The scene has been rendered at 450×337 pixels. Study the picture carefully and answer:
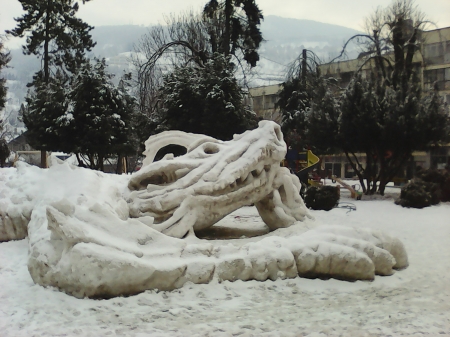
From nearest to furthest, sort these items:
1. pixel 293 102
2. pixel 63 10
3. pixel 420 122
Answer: pixel 63 10 → pixel 420 122 → pixel 293 102

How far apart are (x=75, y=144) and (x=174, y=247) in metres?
8.21

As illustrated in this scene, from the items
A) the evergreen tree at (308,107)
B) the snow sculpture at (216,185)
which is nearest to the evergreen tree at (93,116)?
the evergreen tree at (308,107)

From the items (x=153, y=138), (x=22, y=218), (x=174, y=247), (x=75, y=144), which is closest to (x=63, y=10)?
(x=153, y=138)

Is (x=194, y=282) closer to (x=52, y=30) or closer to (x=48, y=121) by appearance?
(x=52, y=30)

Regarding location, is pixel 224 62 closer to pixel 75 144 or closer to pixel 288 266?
pixel 75 144

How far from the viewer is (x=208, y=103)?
11047mm

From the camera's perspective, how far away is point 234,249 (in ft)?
12.2

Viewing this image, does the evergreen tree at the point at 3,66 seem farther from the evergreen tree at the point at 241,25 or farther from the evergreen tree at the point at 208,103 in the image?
the evergreen tree at the point at 241,25

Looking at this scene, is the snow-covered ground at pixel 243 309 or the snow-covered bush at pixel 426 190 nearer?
the snow-covered ground at pixel 243 309

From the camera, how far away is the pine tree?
415 centimetres

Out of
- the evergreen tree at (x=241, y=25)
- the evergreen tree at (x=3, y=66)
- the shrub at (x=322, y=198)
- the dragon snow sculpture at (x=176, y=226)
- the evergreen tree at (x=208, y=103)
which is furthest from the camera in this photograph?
the evergreen tree at (x=241, y=25)

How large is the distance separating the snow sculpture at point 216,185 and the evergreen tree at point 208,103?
19.4 ft

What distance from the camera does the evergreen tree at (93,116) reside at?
10.8 m

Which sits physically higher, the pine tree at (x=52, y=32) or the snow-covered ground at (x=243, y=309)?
the pine tree at (x=52, y=32)
